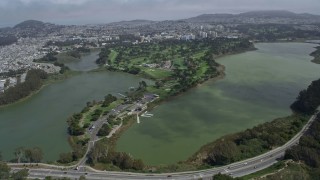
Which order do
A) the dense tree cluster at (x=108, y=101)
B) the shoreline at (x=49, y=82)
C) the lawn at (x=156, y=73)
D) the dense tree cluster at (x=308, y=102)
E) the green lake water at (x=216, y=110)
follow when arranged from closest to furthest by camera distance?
the green lake water at (x=216, y=110) < the dense tree cluster at (x=308, y=102) < the dense tree cluster at (x=108, y=101) < the shoreline at (x=49, y=82) < the lawn at (x=156, y=73)

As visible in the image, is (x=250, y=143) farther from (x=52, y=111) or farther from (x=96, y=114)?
(x=52, y=111)

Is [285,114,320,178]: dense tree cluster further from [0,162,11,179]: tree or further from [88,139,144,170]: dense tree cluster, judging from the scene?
[0,162,11,179]: tree

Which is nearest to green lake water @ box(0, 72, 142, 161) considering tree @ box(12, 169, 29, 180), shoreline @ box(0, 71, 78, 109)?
shoreline @ box(0, 71, 78, 109)

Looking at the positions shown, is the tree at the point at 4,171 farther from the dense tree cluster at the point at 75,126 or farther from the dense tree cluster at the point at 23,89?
the dense tree cluster at the point at 23,89

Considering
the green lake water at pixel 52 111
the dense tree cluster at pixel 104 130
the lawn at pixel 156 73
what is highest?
the lawn at pixel 156 73

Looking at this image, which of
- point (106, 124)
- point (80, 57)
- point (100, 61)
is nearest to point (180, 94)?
point (106, 124)

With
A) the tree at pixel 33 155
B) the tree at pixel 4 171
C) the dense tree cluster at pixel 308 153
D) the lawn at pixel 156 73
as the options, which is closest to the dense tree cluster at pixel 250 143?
the dense tree cluster at pixel 308 153

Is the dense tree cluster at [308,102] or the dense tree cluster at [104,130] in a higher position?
the dense tree cluster at [308,102]

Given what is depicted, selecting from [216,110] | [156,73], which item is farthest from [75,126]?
[156,73]
